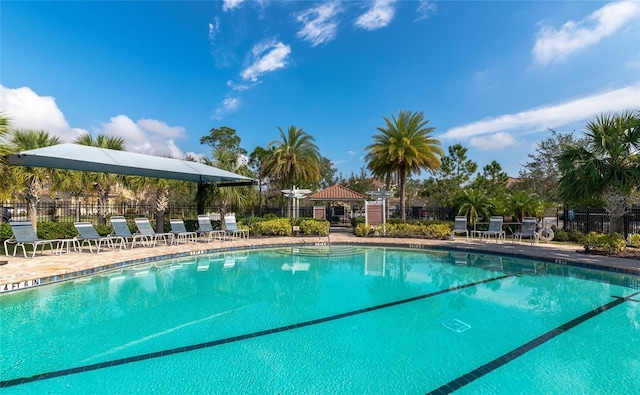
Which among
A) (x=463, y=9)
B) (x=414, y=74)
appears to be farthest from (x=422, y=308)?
(x=414, y=74)

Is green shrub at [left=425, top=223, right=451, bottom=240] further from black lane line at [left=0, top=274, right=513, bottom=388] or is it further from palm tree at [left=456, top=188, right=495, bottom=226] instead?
black lane line at [left=0, top=274, right=513, bottom=388]

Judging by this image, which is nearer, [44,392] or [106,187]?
[44,392]

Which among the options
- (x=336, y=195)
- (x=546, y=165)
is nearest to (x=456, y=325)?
(x=336, y=195)

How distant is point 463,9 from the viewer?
12398 mm

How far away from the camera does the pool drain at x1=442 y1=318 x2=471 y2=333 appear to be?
4.76 m

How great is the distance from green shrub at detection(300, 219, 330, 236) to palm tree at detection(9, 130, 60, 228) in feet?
34.3

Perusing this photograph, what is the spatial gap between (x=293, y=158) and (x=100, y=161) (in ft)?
42.9

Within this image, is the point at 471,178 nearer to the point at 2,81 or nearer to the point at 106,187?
the point at 106,187

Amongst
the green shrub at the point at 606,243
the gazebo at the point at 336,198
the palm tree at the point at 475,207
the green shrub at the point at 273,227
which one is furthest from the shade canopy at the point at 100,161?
the green shrub at the point at 606,243

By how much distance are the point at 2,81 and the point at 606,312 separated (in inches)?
704

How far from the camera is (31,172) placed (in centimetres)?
1122

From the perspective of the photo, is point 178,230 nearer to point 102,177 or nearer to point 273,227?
point 273,227

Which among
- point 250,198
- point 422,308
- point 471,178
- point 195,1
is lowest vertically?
point 422,308

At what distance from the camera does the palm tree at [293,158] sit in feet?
70.2
